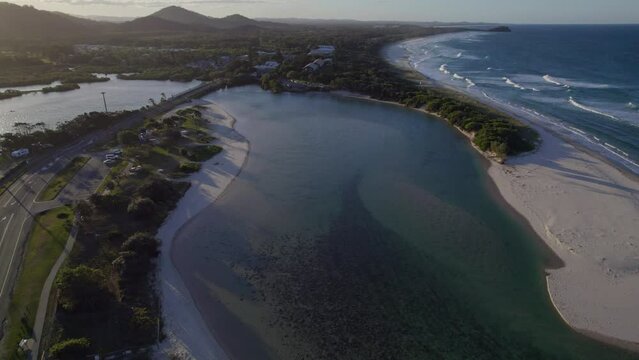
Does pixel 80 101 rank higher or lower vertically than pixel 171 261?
higher

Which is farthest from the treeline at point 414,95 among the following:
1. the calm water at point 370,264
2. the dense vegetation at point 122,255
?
the dense vegetation at point 122,255

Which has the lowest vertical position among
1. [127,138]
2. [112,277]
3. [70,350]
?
[112,277]

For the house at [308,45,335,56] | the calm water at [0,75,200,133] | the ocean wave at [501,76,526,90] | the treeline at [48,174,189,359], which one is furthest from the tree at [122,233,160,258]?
the house at [308,45,335,56]

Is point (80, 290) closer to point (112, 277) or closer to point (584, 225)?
point (112, 277)

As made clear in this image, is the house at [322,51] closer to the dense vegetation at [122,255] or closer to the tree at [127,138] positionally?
the tree at [127,138]

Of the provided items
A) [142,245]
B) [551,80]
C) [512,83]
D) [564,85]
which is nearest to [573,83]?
[564,85]
